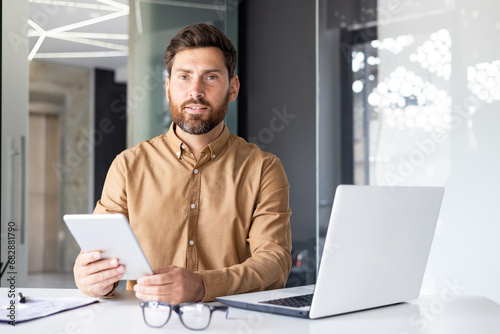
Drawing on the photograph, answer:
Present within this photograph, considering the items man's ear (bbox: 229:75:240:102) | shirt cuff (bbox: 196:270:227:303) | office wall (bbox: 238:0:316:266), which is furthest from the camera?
office wall (bbox: 238:0:316:266)

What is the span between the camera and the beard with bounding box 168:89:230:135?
2.06 metres

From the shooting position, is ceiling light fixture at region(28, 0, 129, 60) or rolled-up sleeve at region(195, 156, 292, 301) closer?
rolled-up sleeve at region(195, 156, 292, 301)

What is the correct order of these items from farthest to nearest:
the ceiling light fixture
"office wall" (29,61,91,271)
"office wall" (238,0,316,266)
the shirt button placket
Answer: "office wall" (29,61,91,271)
"office wall" (238,0,316,266)
the ceiling light fixture
the shirt button placket

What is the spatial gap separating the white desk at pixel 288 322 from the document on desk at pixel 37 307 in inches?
0.8

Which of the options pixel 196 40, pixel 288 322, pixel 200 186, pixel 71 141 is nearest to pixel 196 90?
pixel 196 40

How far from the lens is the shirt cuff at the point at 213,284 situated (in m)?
1.57

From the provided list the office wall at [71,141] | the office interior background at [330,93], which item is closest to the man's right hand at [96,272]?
the office interior background at [330,93]

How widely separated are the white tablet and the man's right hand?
15 millimetres

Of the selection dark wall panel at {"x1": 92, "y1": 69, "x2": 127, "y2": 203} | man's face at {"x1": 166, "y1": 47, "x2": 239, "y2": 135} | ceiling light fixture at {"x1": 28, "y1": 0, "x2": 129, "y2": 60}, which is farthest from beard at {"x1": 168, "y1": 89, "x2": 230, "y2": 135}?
dark wall panel at {"x1": 92, "y1": 69, "x2": 127, "y2": 203}

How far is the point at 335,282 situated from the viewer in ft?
4.27

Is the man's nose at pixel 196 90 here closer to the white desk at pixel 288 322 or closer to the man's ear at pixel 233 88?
the man's ear at pixel 233 88

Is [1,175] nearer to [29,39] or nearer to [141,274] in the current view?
[29,39]

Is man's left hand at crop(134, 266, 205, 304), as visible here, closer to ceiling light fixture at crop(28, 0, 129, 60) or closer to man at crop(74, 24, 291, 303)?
man at crop(74, 24, 291, 303)

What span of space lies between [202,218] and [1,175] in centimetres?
236
